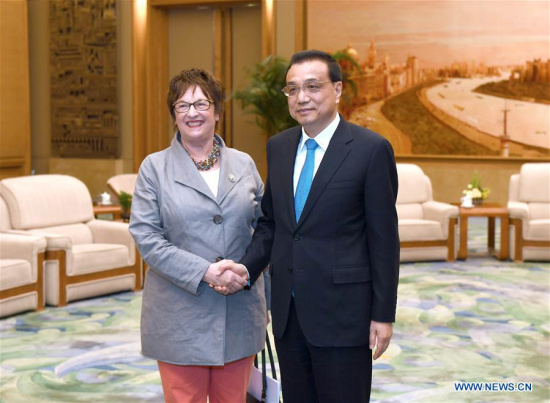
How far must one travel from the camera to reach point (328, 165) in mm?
2721

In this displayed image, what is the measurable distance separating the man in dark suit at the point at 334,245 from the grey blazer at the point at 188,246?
0.90 feet

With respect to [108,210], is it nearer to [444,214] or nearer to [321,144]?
[444,214]

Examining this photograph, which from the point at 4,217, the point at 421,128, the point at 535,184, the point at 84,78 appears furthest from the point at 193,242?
the point at 84,78

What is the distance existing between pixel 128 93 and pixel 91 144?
1.08m

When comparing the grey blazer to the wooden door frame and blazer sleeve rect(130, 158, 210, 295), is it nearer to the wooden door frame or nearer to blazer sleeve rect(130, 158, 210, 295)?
blazer sleeve rect(130, 158, 210, 295)

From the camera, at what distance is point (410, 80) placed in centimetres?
1284

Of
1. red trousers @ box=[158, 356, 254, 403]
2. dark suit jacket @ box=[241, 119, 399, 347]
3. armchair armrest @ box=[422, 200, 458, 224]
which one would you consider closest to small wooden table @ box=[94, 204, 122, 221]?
armchair armrest @ box=[422, 200, 458, 224]

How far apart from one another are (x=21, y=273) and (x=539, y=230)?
547 cm

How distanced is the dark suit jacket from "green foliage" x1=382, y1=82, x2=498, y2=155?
10244 mm

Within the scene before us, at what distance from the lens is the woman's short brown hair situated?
2.96 metres

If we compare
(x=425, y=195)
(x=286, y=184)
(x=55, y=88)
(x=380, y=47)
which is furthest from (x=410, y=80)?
(x=286, y=184)

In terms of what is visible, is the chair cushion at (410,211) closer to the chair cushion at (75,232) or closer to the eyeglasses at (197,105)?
the chair cushion at (75,232)

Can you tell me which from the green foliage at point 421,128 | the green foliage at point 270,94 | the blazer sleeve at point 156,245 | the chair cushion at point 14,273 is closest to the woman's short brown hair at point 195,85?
the blazer sleeve at point 156,245

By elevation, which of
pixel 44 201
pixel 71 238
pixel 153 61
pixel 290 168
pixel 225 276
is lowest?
pixel 71 238
